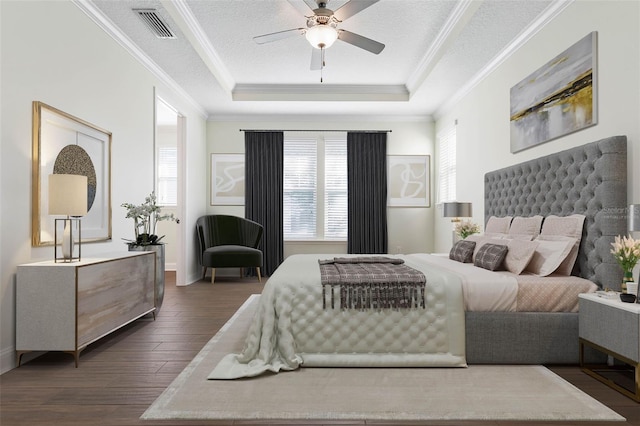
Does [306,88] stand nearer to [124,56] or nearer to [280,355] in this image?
[124,56]

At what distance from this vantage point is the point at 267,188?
723 centimetres

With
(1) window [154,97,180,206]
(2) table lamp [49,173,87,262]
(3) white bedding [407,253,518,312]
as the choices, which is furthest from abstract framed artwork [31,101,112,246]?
(1) window [154,97,180,206]

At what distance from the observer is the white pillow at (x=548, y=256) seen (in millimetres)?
3016

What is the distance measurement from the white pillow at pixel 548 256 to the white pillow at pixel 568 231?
0.17 ft

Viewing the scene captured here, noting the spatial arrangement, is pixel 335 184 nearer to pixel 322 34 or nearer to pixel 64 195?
pixel 322 34

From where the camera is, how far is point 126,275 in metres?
3.45

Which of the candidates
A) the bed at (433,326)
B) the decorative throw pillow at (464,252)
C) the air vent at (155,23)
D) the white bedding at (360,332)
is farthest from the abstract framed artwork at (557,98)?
the air vent at (155,23)

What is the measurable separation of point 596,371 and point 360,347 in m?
1.54

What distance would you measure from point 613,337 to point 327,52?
4.09 metres

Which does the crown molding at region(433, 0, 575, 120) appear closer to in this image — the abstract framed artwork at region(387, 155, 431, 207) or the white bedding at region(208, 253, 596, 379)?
the abstract framed artwork at region(387, 155, 431, 207)

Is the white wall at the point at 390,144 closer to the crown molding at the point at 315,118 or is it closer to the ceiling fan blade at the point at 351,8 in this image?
the crown molding at the point at 315,118

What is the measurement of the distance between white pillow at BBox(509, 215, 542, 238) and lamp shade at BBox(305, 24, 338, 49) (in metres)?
2.34

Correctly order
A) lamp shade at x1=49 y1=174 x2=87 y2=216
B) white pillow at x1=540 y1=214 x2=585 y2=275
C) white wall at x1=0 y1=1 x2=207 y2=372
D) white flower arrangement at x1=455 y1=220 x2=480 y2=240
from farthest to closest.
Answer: white flower arrangement at x1=455 y1=220 x2=480 y2=240, white pillow at x1=540 y1=214 x2=585 y2=275, lamp shade at x1=49 y1=174 x2=87 y2=216, white wall at x1=0 y1=1 x2=207 y2=372

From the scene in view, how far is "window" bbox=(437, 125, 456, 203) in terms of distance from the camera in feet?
20.9
